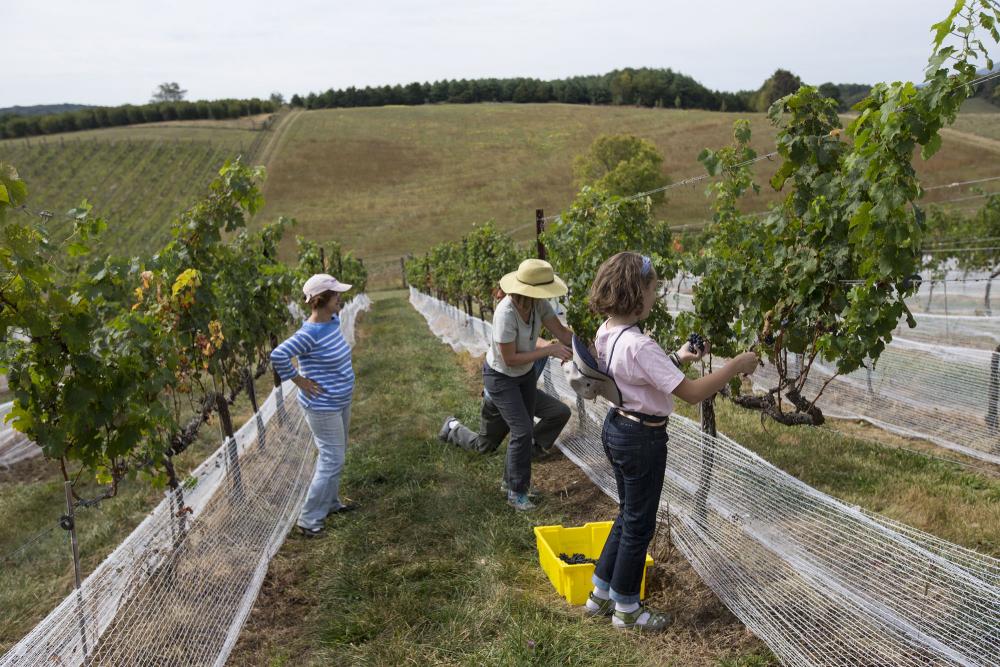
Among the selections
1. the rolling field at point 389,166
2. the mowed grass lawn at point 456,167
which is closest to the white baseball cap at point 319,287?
the rolling field at point 389,166

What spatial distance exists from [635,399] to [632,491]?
41cm

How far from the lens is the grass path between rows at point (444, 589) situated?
10.1ft

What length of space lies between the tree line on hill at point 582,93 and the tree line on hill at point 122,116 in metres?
11.4

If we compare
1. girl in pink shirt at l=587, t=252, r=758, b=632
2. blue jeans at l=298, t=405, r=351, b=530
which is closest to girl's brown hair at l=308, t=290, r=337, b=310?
blue jeans at l=298, t=405, r=351, b=530

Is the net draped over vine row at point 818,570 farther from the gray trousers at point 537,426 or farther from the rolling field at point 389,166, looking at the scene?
the rolling field at point 389,166

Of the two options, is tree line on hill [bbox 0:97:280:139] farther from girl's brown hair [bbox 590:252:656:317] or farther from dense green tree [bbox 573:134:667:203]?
girl's brown hair [bbox 590:252:656:317]

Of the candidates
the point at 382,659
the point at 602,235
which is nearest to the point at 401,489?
the point at 382,659

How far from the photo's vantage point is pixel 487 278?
43.7ft

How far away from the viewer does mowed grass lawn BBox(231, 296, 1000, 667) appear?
314cm

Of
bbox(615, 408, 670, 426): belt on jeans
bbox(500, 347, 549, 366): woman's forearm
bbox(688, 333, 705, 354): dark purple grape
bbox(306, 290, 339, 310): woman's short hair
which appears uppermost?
bbox(688, 333, 705, 354): dark purple grape

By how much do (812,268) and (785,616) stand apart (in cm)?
184

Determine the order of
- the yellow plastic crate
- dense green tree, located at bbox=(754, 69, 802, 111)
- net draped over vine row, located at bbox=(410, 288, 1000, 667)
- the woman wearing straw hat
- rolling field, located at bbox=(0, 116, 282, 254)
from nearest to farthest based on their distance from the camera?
1. net draped over vine row, located at bbox=(410, 288, 1000, 667)
2. the yellow plastic crate
3. the woman wearing straw hat
4. rolling field, located at bbox=(0, 116, 282, 254)
5. dense green tree, located at bbox=(754, 69, 802, 111)

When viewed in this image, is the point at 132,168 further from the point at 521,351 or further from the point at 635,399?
the point at 635,399

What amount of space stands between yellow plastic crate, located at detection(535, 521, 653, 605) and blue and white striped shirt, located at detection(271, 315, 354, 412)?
1600 millimetres
